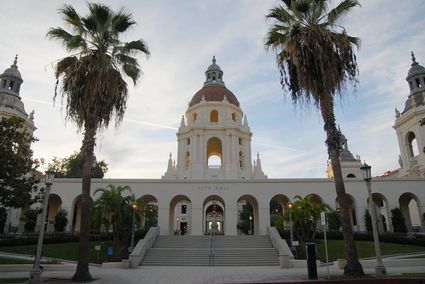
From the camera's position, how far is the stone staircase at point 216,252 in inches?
957

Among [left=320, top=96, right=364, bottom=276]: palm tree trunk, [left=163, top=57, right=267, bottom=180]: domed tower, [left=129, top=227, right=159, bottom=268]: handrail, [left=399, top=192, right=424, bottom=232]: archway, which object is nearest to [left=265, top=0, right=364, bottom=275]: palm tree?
[left=320, top=96, right=364, bottom=276]: palm tree trunk

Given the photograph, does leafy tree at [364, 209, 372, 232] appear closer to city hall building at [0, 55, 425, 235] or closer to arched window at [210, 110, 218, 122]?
city hall building at [0, 55, 425, 235]

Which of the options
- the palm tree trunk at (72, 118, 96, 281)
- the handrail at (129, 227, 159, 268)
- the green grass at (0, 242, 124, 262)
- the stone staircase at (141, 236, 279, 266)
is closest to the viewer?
the palm tree trunk at (72, 118, 96, 281)

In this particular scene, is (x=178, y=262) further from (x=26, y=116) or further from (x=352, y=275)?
(x=26, y=116)

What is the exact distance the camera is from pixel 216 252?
26.2 metres

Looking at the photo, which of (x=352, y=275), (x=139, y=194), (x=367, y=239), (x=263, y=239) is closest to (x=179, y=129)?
(x=139, y=194)

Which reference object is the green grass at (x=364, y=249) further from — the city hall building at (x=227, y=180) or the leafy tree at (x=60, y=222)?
the leafy tree at (x=60, y=222)

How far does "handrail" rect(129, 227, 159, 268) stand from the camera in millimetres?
22547

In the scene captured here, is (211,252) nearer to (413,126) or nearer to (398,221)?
(398,221)

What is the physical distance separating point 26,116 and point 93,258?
26.2 metres

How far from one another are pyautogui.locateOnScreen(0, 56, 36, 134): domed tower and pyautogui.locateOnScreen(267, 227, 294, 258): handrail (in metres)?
32.6

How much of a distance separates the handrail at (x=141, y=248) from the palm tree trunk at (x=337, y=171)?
46.8 feet

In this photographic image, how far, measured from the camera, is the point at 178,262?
2439 cm

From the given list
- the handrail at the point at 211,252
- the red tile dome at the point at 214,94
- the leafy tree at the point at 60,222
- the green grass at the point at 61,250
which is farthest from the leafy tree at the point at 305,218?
the red tile dome at the point at 214,94
